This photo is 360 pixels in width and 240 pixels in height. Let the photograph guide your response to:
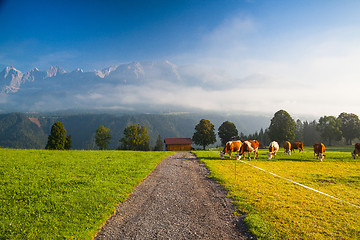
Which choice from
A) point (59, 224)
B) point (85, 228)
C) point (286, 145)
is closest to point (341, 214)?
point (85, 228)

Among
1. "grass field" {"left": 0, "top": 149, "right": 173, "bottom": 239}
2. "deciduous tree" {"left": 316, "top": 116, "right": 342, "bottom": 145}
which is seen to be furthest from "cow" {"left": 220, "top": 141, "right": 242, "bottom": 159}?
"deciduous tree" {"left": 316, "top": 116, "right": 342, "bottom": 145}

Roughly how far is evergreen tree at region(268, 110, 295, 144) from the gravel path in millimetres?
55948

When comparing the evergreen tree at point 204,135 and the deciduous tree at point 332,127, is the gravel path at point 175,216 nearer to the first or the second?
the evergreen tree at point 204,135

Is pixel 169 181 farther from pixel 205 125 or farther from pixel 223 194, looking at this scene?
pixel 205 125

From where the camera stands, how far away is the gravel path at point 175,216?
6195mm

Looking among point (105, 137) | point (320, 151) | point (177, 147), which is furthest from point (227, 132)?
point (105, 137)

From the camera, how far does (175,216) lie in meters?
7.52

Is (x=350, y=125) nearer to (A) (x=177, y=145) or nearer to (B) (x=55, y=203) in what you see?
(A) (x=177, y=145)

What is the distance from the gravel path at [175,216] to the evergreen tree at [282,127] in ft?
184

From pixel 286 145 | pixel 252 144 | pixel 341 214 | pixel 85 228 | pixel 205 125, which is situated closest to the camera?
pixel 85 228

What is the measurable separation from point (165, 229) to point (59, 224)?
13.3 feet

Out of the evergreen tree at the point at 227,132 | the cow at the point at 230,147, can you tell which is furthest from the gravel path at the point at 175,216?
the evergreen tree at the point at 227,132

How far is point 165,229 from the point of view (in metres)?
6.46

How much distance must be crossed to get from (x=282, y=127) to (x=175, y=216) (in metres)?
61.0
